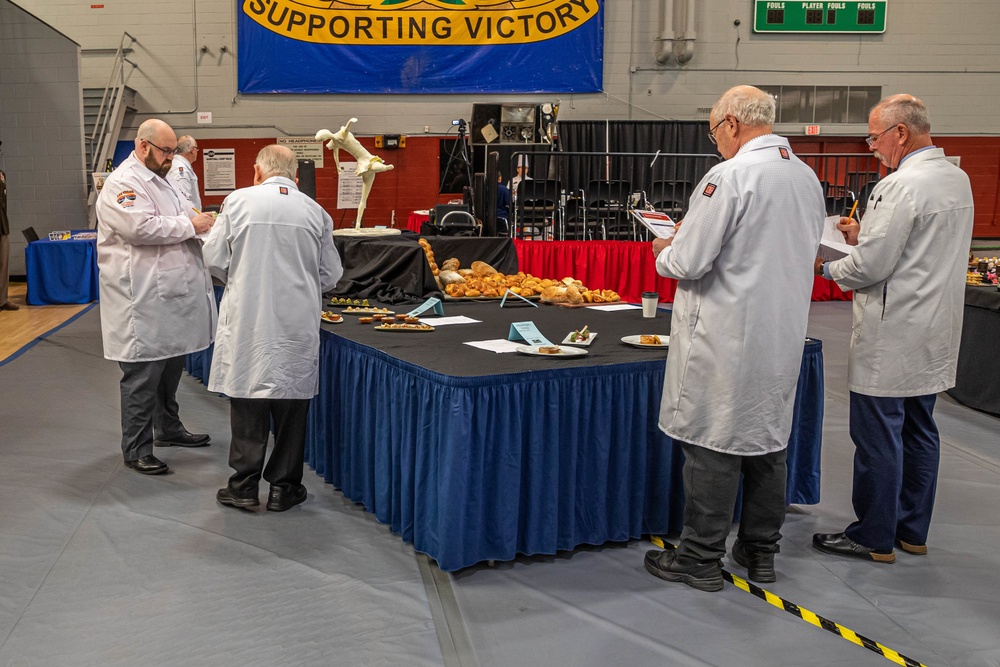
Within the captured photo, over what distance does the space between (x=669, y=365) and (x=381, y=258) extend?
2.54 metres

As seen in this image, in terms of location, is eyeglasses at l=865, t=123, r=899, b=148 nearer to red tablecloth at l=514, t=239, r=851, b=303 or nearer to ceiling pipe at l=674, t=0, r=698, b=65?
red tablecloth at l=514, t=239, r=851, b=303

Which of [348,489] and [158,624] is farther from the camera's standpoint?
[348,489]

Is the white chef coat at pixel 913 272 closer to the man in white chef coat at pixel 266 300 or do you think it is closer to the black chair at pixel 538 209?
the man in white chef coat at pixel 266 300

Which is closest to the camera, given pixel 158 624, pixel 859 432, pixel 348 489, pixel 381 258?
pixel 158 624

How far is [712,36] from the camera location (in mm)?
12500

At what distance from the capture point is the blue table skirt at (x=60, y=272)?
29.9ft

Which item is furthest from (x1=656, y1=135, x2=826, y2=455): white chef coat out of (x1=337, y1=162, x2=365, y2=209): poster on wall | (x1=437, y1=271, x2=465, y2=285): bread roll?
(x1=337, y1=162, x2=365, y2=209): poster on wall

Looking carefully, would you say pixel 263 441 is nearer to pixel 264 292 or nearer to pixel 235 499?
pixel 235 499

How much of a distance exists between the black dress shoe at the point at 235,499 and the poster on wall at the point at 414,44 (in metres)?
9.61

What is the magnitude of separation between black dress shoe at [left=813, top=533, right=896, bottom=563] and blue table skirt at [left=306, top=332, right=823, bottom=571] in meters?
0.35

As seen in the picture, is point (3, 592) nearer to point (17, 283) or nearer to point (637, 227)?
point (637, 227)

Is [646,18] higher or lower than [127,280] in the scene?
higher

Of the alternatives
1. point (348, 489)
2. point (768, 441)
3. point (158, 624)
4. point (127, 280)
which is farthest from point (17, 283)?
point (768, 441)

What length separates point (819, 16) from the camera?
12359 mm
